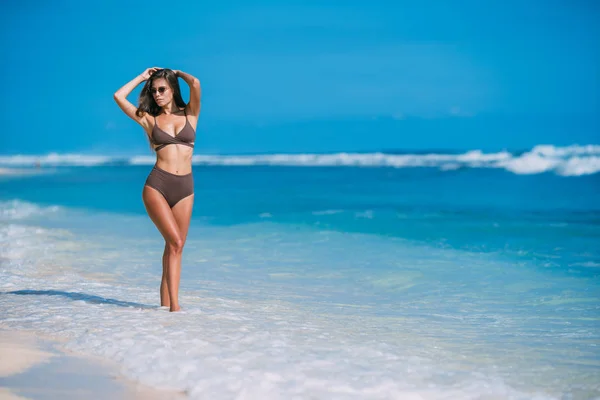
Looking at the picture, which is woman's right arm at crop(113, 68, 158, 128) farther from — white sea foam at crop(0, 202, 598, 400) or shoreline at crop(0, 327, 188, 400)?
shoreline at crop(0, 327, 188, 400)

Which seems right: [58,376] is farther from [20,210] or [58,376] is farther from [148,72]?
[20,210]

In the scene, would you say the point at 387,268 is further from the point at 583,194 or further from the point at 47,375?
the point at 583,194

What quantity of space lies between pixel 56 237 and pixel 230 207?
5.02m

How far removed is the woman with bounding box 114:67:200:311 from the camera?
13.1 ft

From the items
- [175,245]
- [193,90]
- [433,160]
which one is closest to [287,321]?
[175,245]

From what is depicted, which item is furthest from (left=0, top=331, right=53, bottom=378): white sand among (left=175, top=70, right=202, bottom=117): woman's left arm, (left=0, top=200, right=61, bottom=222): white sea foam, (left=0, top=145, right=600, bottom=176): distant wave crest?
(left=0, top=145, right=600, bottom=176): distant wave crest

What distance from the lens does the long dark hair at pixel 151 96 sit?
13.2ft

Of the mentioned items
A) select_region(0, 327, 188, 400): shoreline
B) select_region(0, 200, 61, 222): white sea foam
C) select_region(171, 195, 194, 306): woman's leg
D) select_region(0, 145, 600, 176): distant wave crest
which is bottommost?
select_region(0, 327, 188, 400): shoreline

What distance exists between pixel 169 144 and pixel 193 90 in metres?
0.36

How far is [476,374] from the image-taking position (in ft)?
10.4

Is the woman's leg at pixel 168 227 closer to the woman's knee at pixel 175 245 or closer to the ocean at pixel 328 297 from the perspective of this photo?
the woman's knee at pixel 175 245

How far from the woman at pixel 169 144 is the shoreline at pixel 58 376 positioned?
0.90 meters

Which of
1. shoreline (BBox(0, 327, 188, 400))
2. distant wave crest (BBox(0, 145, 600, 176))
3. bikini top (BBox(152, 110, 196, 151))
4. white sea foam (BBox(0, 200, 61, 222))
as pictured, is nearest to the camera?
shoreline (BBox(0, 327, 188, 400))

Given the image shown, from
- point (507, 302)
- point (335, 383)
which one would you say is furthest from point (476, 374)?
point (507, 302)
